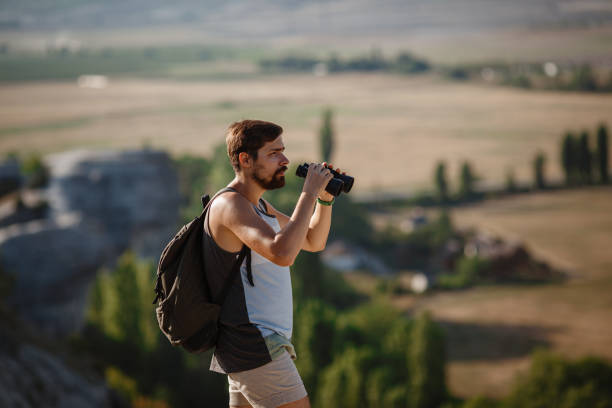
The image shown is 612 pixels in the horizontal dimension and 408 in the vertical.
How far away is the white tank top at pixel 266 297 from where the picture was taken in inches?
203

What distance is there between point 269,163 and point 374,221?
94.7 metres

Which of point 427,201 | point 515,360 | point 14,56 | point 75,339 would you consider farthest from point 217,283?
point 14,56

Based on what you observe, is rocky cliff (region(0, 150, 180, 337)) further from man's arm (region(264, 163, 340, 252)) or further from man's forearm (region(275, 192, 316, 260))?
man's forearm (region(275, 192, 316, 260))

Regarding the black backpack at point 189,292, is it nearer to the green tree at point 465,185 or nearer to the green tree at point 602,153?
the green tree at point 465,185

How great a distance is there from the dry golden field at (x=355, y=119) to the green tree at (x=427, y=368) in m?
79.7

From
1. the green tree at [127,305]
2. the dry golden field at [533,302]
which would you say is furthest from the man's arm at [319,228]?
the dry golden field at [533,302]

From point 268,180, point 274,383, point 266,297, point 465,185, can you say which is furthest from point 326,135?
point 274,383

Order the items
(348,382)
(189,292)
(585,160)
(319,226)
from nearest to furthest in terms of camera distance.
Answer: (189,292), (319,226), (348,382), (585,160)

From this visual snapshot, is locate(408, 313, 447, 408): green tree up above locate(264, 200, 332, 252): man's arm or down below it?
below

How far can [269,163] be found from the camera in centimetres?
515

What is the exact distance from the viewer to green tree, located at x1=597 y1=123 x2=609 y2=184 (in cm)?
9981

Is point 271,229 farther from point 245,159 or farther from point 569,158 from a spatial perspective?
point 569,158

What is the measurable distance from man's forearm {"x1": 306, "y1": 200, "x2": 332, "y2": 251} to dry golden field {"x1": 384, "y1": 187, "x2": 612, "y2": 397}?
49185mm

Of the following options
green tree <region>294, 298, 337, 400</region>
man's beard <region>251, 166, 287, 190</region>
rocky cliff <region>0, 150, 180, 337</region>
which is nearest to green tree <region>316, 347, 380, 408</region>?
green tree <region>294, 298, 337, 400</region>
